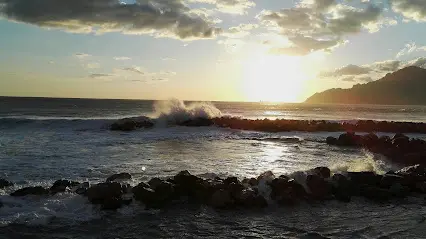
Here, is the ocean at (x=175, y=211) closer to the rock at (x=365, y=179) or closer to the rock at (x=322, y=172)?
the rock at (x=365, y=179)

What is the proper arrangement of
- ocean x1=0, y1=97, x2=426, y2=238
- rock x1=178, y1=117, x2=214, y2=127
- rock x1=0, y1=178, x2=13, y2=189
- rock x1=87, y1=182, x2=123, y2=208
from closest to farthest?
ocean x1=0, y1=97, x2=426, y2=238 → rock x1=87, y1=182, x2=123, y2=208 → rock x1=0, y1=178, x2=13, y2=189 → rock x1=178, y1=117, x2=214, y2=127

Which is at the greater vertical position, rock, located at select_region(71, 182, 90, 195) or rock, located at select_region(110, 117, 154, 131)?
rock, located at select_region(110, 117, 154, 131)

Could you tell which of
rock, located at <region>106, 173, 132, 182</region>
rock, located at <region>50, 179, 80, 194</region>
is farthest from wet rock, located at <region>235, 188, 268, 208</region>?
rock, located at <region>50, 179, 80, 194</region>

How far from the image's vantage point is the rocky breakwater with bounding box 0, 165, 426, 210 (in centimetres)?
1007

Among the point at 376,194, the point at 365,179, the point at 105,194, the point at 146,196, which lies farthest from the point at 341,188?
the point at 105,194

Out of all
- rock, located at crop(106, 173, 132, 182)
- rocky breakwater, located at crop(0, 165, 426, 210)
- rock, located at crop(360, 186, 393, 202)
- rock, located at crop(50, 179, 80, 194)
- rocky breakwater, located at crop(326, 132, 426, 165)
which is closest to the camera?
rocky breakwater, located at crop(0, 165, 426, 210)

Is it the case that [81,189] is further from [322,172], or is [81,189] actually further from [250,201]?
[322,172]

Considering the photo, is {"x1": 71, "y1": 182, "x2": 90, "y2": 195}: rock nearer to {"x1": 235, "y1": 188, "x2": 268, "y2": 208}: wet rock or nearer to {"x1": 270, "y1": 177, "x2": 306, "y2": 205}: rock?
{"x1": 235, "y1": 188, "x2": 268, "y2": 208}: wet rock

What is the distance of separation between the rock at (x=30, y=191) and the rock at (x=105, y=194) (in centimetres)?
140

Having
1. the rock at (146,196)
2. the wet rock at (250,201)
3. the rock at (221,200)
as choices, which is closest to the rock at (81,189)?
the rock at (146,196)

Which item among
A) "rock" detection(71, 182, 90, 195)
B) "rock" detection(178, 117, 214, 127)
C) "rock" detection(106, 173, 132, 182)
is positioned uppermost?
"rock" detection(178, 117, 214, 127)

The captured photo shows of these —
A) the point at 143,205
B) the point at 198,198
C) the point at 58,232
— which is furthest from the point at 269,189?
the point at 58,232

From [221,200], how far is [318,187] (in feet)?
10.7

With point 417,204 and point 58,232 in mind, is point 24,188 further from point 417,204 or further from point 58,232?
point 417,204
